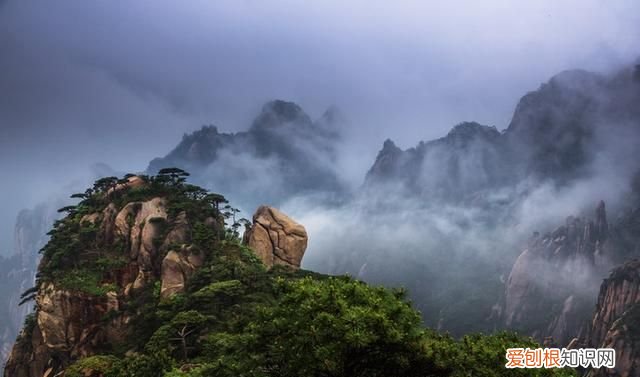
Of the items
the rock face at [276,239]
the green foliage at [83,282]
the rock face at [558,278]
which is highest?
the rock face at [558,278]

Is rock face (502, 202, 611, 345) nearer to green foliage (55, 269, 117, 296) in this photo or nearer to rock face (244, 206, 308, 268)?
rock face (244, 206, 308, 268)

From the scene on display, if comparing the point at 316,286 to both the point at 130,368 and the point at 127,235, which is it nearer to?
the point at 130,368

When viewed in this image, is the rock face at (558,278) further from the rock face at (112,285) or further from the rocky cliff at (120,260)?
the rock face at (112,285)

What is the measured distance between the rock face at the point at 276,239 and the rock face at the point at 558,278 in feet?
347

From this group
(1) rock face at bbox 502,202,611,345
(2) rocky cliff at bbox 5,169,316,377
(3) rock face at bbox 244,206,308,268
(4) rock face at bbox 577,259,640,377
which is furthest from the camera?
(1) rock face at bbox 502,202,611,345

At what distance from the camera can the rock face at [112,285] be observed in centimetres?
4316

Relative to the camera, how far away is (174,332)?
33.1 meters

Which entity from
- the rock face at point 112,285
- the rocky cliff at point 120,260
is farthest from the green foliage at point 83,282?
the rock face at point 112,285

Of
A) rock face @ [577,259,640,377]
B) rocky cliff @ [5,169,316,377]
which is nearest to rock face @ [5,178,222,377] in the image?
rocky cliff @ [5,169,316,377]

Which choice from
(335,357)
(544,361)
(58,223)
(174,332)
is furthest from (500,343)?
(58,223)

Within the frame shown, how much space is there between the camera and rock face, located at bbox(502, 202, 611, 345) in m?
134

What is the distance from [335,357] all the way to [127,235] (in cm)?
3912

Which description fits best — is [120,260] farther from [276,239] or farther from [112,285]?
[276,239]

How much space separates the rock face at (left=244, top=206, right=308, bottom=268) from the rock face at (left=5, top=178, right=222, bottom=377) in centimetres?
444
